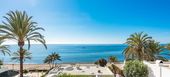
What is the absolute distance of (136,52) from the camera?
161 feet

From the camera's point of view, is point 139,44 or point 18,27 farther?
point 139,44

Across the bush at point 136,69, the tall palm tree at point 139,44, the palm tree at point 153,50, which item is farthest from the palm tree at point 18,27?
the palm tree at point 153,50

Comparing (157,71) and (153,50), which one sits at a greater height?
(153,50)

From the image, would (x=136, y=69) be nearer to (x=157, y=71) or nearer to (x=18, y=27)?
(x=157, y=71)

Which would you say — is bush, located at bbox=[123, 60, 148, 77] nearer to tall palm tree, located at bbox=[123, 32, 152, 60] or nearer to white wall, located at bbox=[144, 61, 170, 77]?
white wall, located at bbox=[144, 61, 170, 77]

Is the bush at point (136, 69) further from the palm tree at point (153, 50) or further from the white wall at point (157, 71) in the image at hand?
the palm tree at point (153, 50)

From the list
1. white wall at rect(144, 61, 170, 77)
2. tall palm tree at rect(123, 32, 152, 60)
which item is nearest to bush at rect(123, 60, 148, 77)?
white wall at rect(144, 61, 170, 77)

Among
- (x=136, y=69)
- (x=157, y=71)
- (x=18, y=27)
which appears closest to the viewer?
(x=18, y=27)

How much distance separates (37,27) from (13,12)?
313 centimetres

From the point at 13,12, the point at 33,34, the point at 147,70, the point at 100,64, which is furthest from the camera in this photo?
the point at 100,64

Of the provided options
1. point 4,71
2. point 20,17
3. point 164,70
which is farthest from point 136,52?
point 20,17

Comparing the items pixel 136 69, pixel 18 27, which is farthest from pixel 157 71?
pixel 18 27

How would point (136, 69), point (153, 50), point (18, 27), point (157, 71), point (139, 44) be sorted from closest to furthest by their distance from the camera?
1. point (18, 27)
2. point (157, 71)
3. point (136, 69)
4. point (139, 44)
5. point (153, 50)

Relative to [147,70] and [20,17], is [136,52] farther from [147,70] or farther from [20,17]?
[20,17]
